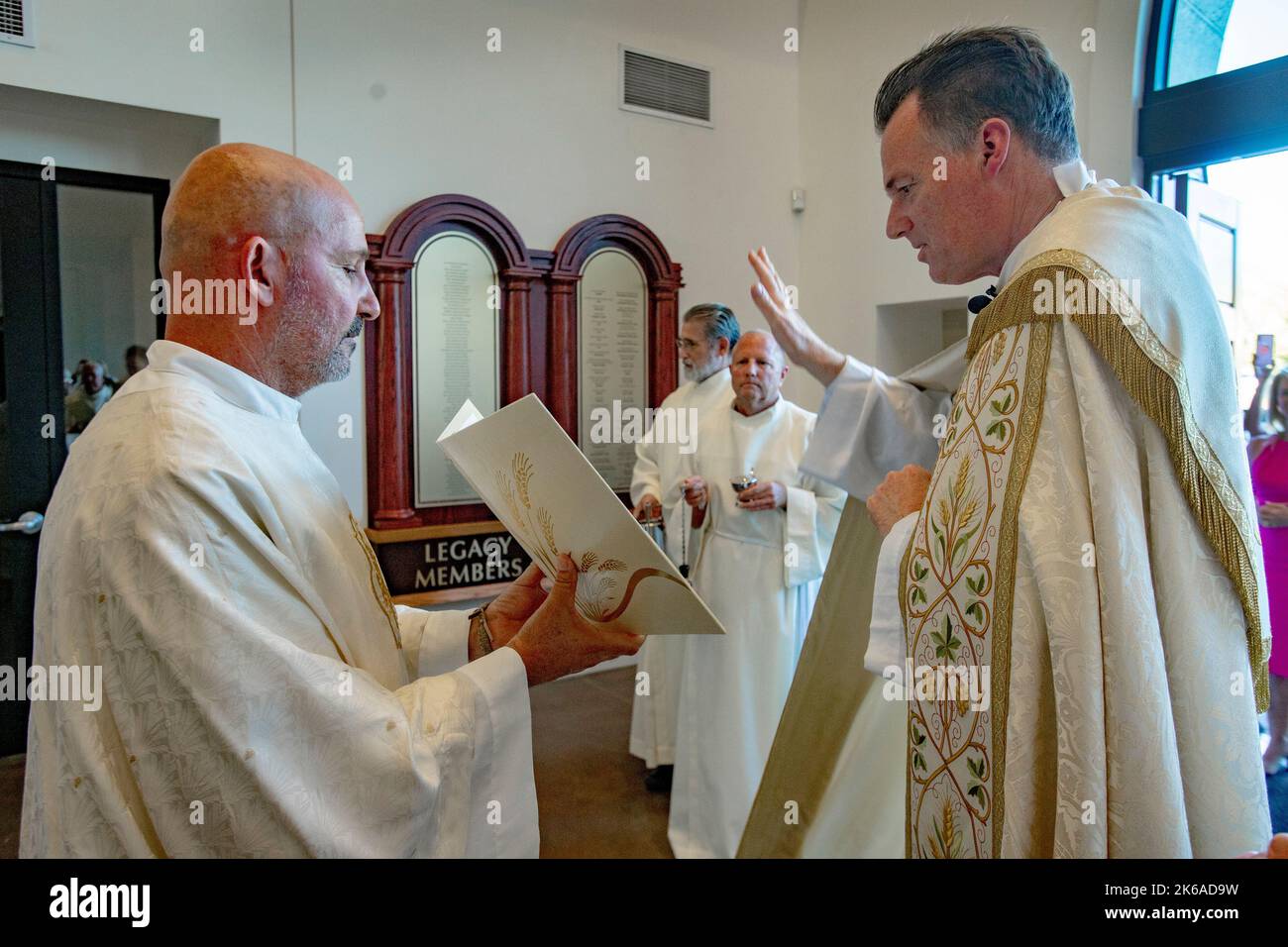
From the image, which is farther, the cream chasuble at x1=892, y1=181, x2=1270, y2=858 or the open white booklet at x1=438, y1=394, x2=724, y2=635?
the open white booklet at x1=438, y1=394, x2=724, y2=635

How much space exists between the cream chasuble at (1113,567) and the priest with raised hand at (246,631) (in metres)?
0.57

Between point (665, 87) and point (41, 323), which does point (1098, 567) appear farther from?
point (665, 87)

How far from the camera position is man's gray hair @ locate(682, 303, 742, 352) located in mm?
4270

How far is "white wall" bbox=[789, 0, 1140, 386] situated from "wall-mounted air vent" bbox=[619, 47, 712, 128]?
853 millimetres

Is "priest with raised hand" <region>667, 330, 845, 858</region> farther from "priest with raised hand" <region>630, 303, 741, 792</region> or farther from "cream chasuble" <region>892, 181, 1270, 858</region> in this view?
"cream chasuble" <region>892, 181, 1270, 858</region>

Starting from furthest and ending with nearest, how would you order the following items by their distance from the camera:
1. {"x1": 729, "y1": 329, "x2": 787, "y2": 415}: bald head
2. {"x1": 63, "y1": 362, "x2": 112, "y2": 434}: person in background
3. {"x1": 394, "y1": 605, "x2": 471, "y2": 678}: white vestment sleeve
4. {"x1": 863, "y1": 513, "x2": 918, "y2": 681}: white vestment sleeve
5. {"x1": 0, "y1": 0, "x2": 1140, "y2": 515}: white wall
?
{"x1": 63, "y1": 362, "x2": 112, "y2": 434}: person in background, {"x1": 0, "y1": 0, "x2": 1140, "y2": 515}: white wall, {"x1": 729, "y1": 329, "x2": 787, "y2": 415}: bald head, {"x1": 394, "y1": 605, "x2": 471, "y2": 678}: white vestment sleeve, {"x1": 863, "y1": 513, "x2": 918, "y2": 681}: white vestment sleeve

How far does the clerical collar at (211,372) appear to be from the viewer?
4.31 feet

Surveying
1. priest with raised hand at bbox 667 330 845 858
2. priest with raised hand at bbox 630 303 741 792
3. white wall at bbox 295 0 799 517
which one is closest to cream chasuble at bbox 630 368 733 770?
priest with raised hand at bbox 630 303 741 792

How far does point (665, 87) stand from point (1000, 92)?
4686mm

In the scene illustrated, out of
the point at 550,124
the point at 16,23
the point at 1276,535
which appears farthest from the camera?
the point at 550,124

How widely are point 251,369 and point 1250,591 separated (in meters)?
1.44

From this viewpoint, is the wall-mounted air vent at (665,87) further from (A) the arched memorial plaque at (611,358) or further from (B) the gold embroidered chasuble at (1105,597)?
(B) the gold embroidered chasuble at (1105,597)

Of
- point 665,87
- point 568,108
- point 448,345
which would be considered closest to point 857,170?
point 665,87

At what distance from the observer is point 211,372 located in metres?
1.33
